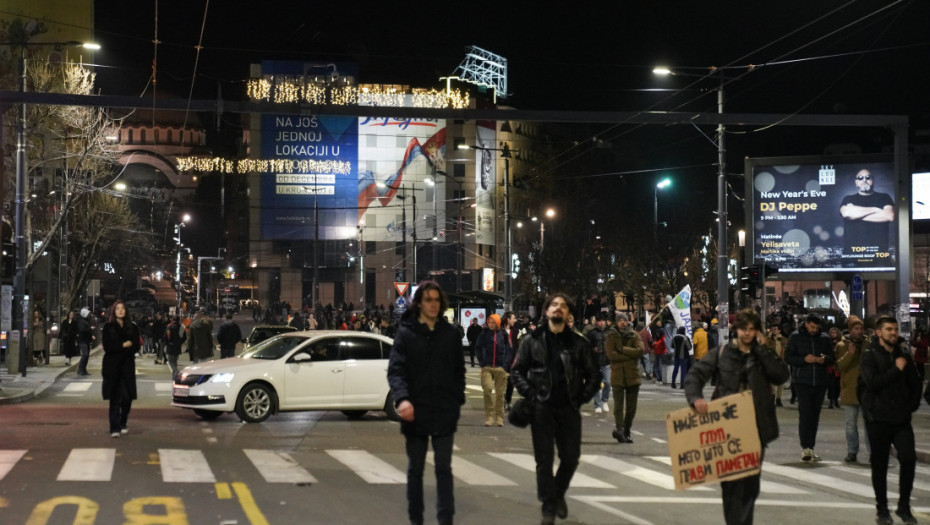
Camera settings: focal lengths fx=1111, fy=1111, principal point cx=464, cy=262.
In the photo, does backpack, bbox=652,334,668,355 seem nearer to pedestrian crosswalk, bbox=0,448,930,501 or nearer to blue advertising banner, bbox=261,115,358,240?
pedestrian crosswalk, bbox=0,448,930,501

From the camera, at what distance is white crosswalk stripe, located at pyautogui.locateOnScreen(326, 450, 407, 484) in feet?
36.7

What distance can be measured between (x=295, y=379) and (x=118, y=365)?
3.47 meters

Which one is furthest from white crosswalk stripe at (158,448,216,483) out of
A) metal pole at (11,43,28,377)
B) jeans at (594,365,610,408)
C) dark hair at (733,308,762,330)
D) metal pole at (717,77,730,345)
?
metal pole at (717,77,730,345)

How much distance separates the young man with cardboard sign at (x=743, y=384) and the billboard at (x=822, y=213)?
29.6 meters

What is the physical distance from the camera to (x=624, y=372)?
15.2 meters

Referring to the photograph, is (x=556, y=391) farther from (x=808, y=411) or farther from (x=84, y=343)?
(x=84, y=343)

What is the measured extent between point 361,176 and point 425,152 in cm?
589

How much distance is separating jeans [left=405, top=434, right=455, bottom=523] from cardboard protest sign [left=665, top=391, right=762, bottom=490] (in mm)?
1528

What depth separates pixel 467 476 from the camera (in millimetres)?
11633

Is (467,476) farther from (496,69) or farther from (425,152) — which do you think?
(496,69)

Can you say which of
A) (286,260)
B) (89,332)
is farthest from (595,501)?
(286,260)

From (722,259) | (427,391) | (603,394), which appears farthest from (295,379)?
(722,259)

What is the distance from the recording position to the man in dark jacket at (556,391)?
8336 millimetres

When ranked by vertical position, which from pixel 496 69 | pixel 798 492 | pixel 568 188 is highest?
pixel 496 69
